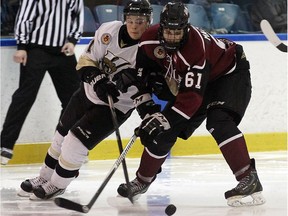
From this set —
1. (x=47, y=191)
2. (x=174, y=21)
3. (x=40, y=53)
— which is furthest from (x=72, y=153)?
(x=40, y=53)

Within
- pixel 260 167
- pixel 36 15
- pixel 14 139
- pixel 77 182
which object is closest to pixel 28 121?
pixel 14 139

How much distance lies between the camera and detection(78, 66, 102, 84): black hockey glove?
3881mm

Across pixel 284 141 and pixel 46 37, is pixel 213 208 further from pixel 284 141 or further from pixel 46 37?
pixel 284 141

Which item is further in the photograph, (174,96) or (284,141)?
(284,141)

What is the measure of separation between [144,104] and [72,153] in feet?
1.25

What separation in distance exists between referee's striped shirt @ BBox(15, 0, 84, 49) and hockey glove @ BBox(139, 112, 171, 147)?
1.97m

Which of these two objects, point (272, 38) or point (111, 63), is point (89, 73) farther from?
point (272, 38)

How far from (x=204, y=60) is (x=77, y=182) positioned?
133cm

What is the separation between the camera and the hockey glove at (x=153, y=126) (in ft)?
11.8

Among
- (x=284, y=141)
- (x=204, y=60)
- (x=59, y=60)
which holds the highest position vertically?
(x=204, y=60)

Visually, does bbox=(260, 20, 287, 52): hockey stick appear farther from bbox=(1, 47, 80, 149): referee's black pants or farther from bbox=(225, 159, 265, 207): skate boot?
bbox=(1, 47, 80, 149): referee's black pants

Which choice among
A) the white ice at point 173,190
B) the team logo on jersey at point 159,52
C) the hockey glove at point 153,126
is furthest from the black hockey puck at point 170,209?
the team logo on jersey at point 159,52

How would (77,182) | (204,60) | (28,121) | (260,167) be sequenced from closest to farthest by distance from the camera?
1. (204,60)
2. (77,182)
3. (260,167)
4. (28,121)

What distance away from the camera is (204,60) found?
3.68 meters
